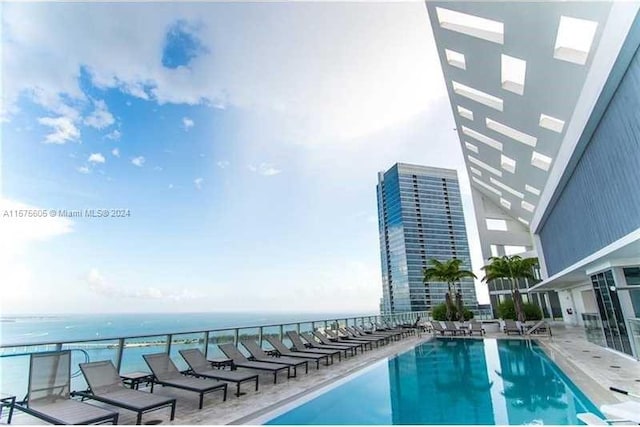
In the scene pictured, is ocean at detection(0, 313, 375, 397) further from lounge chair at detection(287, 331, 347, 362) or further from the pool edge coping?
the pool edge coping

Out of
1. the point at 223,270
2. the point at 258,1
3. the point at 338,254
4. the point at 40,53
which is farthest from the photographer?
the point at 338,254

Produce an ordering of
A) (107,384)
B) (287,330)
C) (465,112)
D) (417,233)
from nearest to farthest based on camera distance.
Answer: (107,384), (287,330), (465,112), (417,233)

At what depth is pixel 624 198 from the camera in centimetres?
708

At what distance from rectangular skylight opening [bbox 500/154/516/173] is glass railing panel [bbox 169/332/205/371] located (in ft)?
45.9

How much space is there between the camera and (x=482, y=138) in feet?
43.7

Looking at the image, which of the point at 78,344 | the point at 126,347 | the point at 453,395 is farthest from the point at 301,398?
the point at 78,344

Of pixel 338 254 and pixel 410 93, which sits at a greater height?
pixel 410 93

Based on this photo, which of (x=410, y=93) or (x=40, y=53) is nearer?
(x=40, y=53)

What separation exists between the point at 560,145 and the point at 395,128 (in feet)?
55.7

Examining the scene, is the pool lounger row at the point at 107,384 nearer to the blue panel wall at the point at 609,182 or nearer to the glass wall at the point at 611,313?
the blue panel wall at the point at 609,182

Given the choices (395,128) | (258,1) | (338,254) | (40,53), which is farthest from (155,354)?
(338,254)

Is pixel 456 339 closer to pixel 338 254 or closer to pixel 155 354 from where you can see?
pixel 155 354

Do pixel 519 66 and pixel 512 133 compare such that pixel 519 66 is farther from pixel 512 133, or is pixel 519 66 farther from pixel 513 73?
pixel 512 133

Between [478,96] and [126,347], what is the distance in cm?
1179
